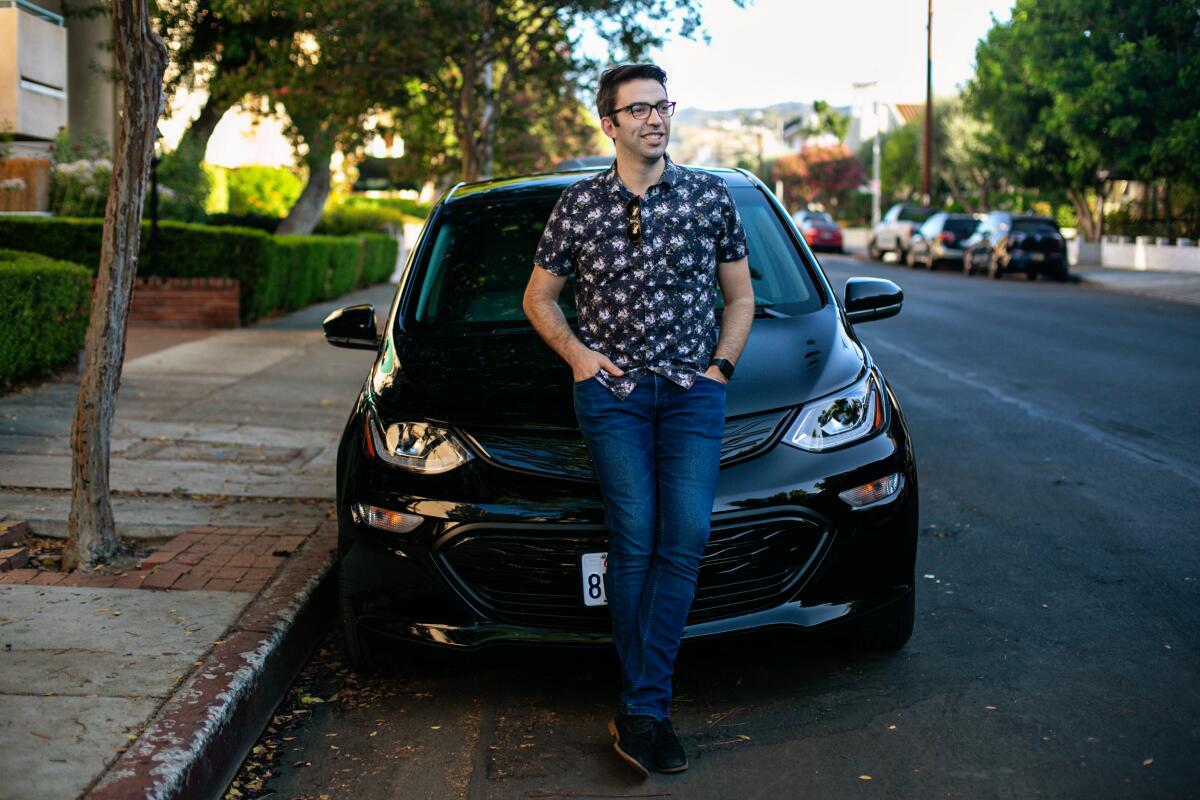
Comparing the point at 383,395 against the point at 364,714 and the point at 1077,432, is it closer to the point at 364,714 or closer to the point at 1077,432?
the point at 364,714

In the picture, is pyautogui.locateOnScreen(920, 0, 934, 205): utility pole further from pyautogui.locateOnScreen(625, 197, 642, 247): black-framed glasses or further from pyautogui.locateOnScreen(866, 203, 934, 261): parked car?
pyautogui.locateOnScreen(625, 197, 642, 247): black-framed glasses

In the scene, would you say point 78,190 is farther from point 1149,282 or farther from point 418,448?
point 1149,282

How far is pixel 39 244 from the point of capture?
16750 millimetres

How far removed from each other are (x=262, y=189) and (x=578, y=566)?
117 feet

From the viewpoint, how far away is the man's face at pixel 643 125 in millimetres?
3902

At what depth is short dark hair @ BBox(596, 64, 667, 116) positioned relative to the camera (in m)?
3.94

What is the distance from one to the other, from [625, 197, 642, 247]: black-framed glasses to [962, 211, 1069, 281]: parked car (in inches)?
1143

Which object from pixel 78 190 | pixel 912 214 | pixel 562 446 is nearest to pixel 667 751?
pixel 562 446

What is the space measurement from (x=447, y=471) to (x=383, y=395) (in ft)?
1.64

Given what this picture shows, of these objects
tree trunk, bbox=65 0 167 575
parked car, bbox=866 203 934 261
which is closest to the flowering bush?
tree trunk, bbox=65 0 167 575

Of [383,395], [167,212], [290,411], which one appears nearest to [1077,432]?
[290,411]

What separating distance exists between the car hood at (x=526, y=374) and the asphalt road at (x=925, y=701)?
0.71 meters

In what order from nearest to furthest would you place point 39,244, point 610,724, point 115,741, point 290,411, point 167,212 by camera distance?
point 115,741 → point 610,724 → point 290,411 → point 39,244 → point 167,212

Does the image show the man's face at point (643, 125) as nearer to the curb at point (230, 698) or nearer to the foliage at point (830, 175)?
the curb at point (230, 698)
